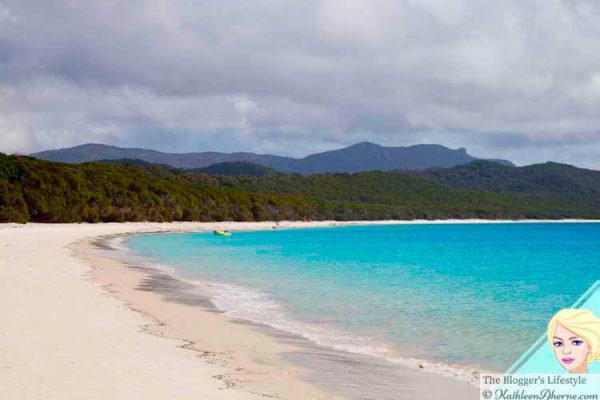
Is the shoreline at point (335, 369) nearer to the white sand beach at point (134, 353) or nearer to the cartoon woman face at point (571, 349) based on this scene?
the white sand beach at point (134, 353)

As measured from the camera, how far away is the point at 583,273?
1430 inches

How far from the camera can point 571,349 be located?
5.91 metres

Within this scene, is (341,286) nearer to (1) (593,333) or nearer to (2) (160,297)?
(2) (160,297)

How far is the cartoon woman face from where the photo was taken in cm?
587

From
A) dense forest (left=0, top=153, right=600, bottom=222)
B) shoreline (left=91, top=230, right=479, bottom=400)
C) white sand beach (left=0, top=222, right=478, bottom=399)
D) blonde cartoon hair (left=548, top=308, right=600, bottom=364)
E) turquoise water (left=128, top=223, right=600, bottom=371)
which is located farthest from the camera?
dense forest (left=0, top=153, right=600, bottom=222)

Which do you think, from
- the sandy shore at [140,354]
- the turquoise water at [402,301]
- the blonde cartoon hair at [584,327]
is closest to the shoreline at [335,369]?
the sandy shore at [140,354]

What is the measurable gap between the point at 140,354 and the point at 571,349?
7.42 metres

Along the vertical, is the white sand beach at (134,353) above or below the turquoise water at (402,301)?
above

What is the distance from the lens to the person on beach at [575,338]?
5855 mm

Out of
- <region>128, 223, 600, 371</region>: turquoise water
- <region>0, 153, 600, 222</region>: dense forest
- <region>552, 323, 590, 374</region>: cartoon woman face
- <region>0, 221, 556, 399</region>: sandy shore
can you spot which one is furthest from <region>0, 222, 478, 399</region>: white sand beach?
<region>0, 153, 600, 222</region>: dense forest

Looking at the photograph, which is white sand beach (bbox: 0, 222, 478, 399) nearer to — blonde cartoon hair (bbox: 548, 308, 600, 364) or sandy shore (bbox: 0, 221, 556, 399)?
sandy shore (bbox: 0, 221, 556, 399)

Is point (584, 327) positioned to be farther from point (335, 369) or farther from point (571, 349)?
point (335, 369)

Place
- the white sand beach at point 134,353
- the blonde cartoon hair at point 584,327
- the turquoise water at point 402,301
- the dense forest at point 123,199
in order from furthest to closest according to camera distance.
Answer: the dense forest at point 123,199
the turquoise water at point 402,301
the white sand beach at point 134,353
the blonde cartoon hair at point 584,327

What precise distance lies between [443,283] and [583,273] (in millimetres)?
12173
